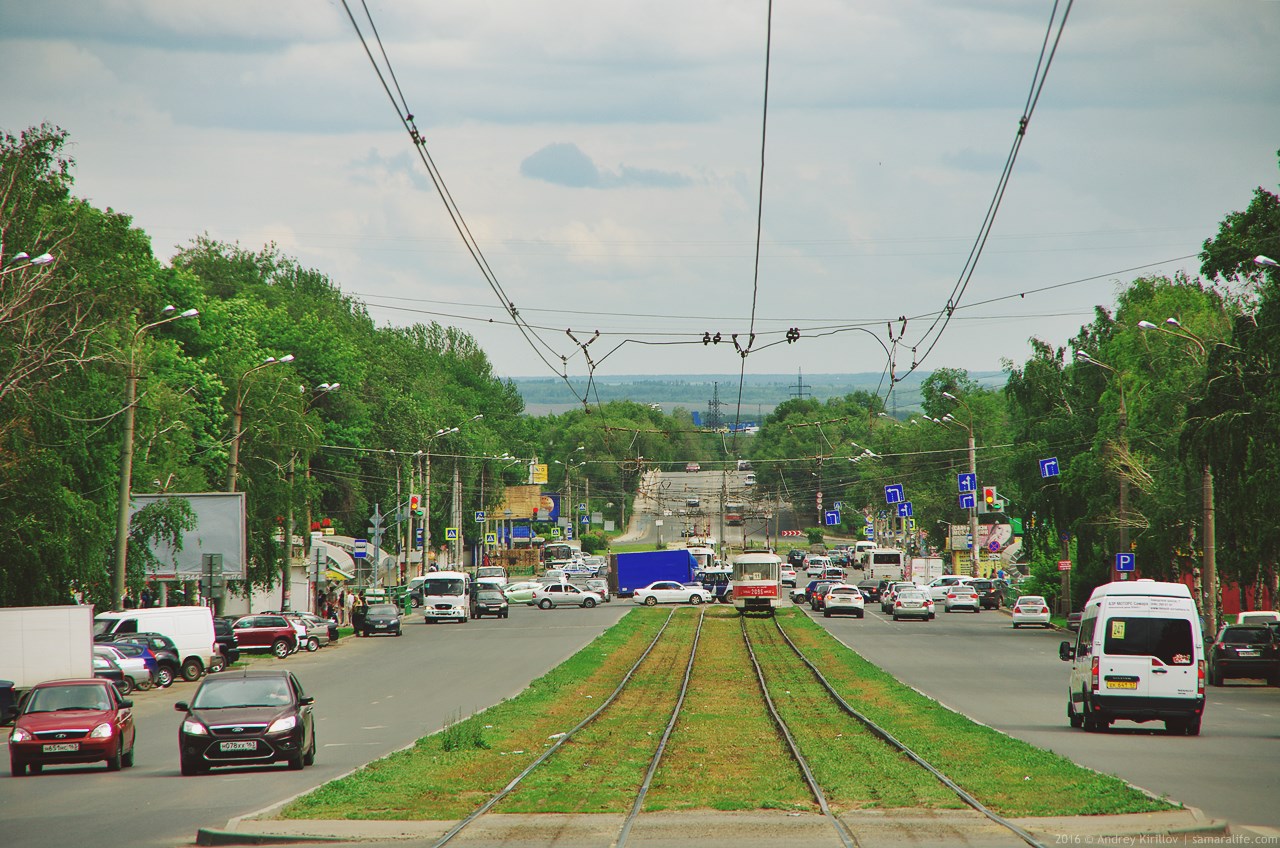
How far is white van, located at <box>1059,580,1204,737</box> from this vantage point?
22938 millimetres

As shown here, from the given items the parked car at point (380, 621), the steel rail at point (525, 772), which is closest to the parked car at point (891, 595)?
the parked car at point (380, 621)

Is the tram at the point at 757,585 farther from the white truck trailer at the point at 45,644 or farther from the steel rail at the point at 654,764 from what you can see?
the white truck trailer at the point at 45,644

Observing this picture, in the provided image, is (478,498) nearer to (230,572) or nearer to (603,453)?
(603,453)

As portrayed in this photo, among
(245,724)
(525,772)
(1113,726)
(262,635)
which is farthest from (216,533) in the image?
(525,772)

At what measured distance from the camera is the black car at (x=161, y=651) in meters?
37.3

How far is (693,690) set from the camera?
31.9m

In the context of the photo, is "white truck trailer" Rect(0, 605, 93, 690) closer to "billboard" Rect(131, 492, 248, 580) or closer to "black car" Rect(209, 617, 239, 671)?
"black car" Rect(209, 617, 239, 671)

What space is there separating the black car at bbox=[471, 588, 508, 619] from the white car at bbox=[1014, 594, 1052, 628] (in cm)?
2387

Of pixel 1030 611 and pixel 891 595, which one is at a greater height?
pixel 891 595

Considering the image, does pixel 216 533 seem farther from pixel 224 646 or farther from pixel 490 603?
pixel 490 603

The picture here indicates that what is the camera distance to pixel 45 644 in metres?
30.8

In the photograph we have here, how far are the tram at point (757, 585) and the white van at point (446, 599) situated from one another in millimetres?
12619

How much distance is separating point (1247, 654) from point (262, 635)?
29.8m

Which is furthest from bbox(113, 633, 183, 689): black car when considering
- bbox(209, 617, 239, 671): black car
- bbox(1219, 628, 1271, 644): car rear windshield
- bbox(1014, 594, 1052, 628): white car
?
bbox(1014, 594, 1052, 628): white car
